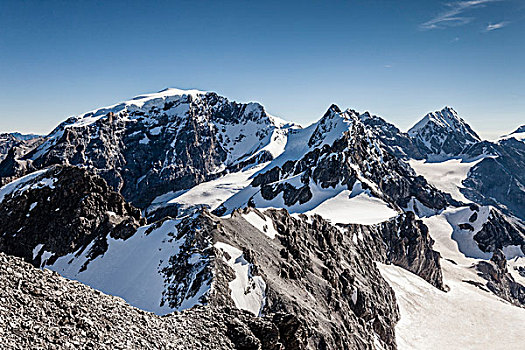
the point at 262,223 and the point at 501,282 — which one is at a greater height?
the point at 262,223

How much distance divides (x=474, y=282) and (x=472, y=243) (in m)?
48.8

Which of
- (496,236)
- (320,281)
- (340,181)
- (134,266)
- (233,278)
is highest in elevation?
(233,278)

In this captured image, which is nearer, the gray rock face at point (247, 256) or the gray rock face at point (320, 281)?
the gray rock face at point (247, 256)

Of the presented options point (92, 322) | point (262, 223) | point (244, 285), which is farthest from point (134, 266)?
point (92, 322)

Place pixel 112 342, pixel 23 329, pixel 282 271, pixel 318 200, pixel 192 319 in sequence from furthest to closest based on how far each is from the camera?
pixel 318 200
pixel 282 271
pixel 192 319
pixel 112 342
pixel 23 329

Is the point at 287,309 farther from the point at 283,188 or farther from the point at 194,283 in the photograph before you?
the point at 283,188

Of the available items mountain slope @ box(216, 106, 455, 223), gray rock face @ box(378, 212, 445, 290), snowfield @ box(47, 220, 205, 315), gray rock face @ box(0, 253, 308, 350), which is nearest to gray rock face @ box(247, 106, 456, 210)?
mountain slope @ box(216, 106, 455, 223)

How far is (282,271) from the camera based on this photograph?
5031 cm

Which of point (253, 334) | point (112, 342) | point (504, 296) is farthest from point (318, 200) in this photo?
point (112, 342)

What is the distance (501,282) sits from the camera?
127062 millimetres

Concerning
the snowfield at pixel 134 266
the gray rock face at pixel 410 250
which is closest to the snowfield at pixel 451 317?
the gray rock face at pixel 410 250

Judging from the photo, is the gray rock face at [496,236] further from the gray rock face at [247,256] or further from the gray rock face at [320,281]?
the gray rock face at [320,281]

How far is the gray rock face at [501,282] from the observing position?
121 m

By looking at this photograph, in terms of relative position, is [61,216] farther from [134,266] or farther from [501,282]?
[501,282]
